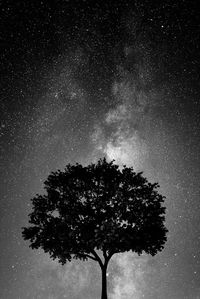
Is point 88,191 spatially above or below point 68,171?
below

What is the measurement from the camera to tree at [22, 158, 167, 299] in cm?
2720

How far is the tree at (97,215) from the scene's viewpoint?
2720 centimetres

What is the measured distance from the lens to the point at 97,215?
28.5 m

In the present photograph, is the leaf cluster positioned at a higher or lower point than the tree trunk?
higher

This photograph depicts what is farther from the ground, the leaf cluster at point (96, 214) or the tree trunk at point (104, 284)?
the leaf cluster at point (96, 214)

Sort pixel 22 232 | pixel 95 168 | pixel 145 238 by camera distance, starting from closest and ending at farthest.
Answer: pixel 145 238 → pixel 22 232 → pixel 95 168

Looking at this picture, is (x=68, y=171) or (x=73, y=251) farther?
(x=68, y=171)

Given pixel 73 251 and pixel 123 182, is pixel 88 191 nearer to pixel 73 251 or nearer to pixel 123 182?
pixel 123 182

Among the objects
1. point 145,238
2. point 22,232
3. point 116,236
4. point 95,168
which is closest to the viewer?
point 116,236

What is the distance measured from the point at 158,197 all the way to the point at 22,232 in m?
13.5

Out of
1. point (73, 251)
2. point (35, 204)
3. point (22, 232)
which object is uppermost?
point (35, 204)

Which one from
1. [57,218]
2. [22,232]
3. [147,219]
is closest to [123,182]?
[147,219]

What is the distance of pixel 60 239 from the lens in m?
27.2

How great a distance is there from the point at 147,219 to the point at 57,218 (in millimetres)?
8347
